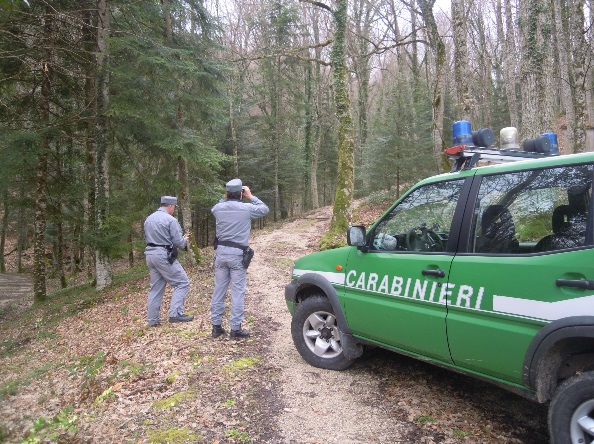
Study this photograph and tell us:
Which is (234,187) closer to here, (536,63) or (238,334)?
(238,334)

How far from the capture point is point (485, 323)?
3156 millimetres

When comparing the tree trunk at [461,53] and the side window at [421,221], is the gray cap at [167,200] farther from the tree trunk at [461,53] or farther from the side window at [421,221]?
the tree trunk at [461,53]

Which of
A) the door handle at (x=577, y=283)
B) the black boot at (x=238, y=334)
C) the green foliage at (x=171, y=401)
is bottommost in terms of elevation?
the green foliage at (x=171, y=401)

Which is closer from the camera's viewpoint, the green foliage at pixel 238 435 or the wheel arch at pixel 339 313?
the green foliage at pixel 238 435

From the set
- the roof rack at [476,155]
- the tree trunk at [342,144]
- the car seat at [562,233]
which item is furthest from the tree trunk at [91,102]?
the car seat at [562,233]

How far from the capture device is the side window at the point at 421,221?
12.3 ft

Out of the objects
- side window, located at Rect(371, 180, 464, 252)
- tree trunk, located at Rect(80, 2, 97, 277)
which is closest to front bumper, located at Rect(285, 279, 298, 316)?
side window, located at Rect(371, 180, 464, 252)

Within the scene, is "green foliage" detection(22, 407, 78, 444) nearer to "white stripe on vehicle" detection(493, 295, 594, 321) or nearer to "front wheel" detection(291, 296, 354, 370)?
"front wheel" detection(291, 296, 354, 370)

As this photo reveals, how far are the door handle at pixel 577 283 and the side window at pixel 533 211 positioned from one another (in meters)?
0.26

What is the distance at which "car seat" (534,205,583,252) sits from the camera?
286cm

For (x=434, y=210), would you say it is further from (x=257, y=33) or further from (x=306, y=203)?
(x=306, y=203)

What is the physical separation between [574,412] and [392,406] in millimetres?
1810

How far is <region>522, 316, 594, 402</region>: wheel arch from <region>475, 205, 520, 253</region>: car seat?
2.26ft

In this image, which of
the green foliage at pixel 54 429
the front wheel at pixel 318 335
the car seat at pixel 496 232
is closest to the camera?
the car seat at pixel 496 232
